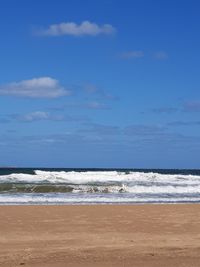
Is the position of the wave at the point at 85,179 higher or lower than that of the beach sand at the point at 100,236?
higher

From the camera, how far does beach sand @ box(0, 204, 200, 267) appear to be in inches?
328

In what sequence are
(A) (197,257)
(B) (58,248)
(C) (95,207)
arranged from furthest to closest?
(C) (95,207)
(B) (58,248)
(A) (197,257)

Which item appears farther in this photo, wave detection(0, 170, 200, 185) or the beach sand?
wave detection(0, 170, 200, 185)

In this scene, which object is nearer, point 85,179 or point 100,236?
point 100,236

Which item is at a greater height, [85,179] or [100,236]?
[85,179]

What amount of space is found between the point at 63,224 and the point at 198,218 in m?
3.97

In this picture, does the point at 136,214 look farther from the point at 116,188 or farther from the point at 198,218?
the point at 116,188

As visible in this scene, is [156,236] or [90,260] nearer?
[90,260]

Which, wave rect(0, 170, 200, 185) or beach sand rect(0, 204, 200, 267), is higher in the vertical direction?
wave rect(0, 170, 200, 185)

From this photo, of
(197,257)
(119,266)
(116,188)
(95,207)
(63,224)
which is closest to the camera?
(119,266)

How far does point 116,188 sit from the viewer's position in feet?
100

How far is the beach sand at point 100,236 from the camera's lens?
8328mm

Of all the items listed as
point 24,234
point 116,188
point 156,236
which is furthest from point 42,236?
point 116,188

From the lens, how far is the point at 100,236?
11.0m
